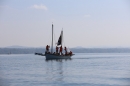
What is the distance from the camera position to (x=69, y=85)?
84.0 feet

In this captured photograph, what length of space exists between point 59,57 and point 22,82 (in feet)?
158

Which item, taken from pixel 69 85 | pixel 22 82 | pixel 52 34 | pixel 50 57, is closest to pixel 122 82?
pixel 69 85

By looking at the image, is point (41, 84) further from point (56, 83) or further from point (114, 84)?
point (114, 84)

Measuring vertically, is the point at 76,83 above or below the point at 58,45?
below

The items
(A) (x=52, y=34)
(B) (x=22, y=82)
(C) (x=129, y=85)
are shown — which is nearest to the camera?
(C) (x=129, y=85)

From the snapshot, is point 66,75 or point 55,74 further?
point 55,74

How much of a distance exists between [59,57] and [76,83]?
48.5 m

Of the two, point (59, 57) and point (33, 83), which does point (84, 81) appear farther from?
point (59, 57)

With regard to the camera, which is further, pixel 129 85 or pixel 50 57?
pixel 50 57

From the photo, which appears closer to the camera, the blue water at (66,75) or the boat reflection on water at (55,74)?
the blue water at (66,75)

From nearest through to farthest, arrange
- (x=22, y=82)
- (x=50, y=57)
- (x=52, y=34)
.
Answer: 1. (x=22, y=82)
2. (x=50, y=57)
3. (x=52, y=34)

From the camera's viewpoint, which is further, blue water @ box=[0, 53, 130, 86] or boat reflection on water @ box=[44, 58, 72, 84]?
boat reflection on water @ box=[44, 58, 72, 84]

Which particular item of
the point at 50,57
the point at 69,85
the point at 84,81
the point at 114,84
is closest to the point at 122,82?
the point at 114,84

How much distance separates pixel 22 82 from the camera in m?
27.2
